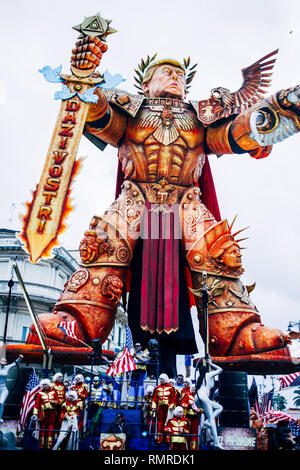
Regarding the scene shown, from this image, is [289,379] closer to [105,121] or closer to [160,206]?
[160,206]

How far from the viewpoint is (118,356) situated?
27.3 ft

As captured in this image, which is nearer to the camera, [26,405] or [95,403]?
[26,405]

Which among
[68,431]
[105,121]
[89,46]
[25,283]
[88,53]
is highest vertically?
[89,46]

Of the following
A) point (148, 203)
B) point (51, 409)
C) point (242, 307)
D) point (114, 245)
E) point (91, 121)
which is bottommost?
point (51, 409)

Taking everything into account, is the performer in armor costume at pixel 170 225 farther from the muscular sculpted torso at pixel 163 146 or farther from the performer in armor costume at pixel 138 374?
the performer in armor costume at pixel 138 374

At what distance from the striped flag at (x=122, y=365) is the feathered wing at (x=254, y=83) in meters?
6.02

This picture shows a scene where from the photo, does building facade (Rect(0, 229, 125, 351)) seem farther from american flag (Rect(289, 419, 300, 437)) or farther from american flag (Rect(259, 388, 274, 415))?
american flag (Rect(289, 419, 300, 437))

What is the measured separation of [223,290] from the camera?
9750mm

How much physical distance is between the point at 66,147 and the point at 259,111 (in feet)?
13.3

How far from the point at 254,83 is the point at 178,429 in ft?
24.8

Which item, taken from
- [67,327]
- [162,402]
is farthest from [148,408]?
[67,327]
